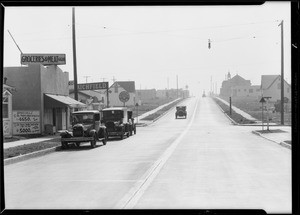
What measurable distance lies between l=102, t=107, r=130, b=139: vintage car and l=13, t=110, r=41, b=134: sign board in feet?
17.5

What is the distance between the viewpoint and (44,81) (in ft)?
115

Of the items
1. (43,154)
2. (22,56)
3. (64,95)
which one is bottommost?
(43,154)

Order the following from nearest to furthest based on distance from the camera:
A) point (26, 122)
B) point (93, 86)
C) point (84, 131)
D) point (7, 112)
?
1. point (84, 131)
2. point (7, 112)
3. point (26, 122)
4. point (93, 86)

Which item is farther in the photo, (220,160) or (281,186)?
(220,160)

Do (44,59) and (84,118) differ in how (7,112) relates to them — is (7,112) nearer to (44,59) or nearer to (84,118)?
(44,59)

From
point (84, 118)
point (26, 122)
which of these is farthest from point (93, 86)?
point (84, 118)

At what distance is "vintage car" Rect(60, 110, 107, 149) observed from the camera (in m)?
23.6

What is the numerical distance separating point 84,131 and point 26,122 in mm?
10419

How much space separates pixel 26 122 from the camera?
32.7 meters

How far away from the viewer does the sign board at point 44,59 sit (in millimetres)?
34875

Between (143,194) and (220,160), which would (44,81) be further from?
(143,194)

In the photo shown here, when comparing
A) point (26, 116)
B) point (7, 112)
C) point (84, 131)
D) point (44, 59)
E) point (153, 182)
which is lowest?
point (153, 182)
